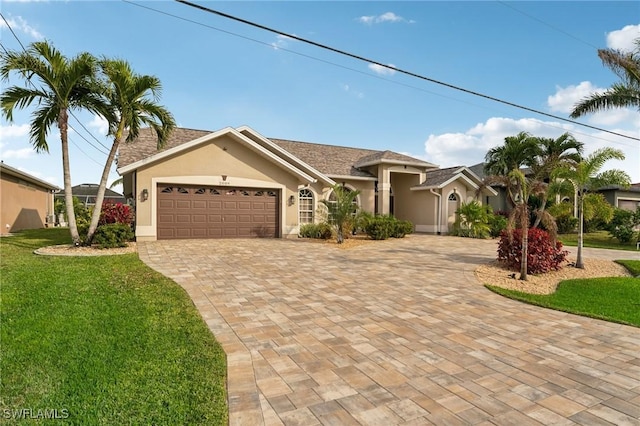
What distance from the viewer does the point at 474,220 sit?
67.7ft

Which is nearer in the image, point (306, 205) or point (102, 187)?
point (102, 187)

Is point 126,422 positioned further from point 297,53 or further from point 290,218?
point 290,218

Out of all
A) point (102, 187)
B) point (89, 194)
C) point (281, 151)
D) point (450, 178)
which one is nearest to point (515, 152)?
point (450, 178)

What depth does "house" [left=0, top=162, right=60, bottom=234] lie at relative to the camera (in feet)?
58.7

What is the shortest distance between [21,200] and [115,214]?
1112 cm

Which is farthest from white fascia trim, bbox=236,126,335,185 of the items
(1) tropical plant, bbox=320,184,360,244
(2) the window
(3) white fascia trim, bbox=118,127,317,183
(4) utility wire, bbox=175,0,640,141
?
(4) utility wire, bbox=175,0,640,141

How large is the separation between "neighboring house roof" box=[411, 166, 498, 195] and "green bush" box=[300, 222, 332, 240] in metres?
8.15

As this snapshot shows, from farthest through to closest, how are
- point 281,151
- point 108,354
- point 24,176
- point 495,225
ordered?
point 495,225 → point 24,176 → point 281,151 → point 108,354

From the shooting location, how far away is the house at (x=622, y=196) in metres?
27.9

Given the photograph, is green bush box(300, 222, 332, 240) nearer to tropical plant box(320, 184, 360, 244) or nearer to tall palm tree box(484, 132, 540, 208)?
tropical plant box(320, 184, 360, 244)

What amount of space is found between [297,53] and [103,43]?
6716mm

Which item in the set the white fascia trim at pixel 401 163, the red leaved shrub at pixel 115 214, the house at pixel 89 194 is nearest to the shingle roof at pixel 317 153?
the white fascia trim at pixel 401 163

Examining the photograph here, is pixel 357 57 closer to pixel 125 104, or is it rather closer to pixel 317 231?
pixel 125 104

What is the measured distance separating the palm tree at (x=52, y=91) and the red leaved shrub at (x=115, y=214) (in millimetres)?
1979
